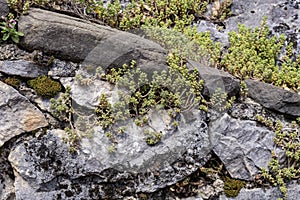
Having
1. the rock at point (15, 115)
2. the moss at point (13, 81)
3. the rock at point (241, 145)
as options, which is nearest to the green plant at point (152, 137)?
the rock at point (241, 145)

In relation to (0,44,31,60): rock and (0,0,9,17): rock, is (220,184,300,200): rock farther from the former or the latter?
(0,0,9,17): rock

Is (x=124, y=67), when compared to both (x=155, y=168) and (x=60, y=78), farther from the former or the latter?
(x=155, y=168)

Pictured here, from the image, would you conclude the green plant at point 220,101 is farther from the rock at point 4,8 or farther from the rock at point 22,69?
the rock at point 4,8

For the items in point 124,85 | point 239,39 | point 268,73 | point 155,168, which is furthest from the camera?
point 239,39

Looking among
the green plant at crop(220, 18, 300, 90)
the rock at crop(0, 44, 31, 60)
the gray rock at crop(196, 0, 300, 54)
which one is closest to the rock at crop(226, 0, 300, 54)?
the gray rock at crop(196, 0, 300, 54)

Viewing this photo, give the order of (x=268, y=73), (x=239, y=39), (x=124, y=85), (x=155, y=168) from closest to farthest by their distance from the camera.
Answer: (x=155, y=168)
(x=124, y=85)
(x=268, y=73)
(x=239, y=39)

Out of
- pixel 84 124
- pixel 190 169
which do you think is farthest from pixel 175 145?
pixel 84 124

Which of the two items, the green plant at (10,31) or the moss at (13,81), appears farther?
the green plant at (10,31)
